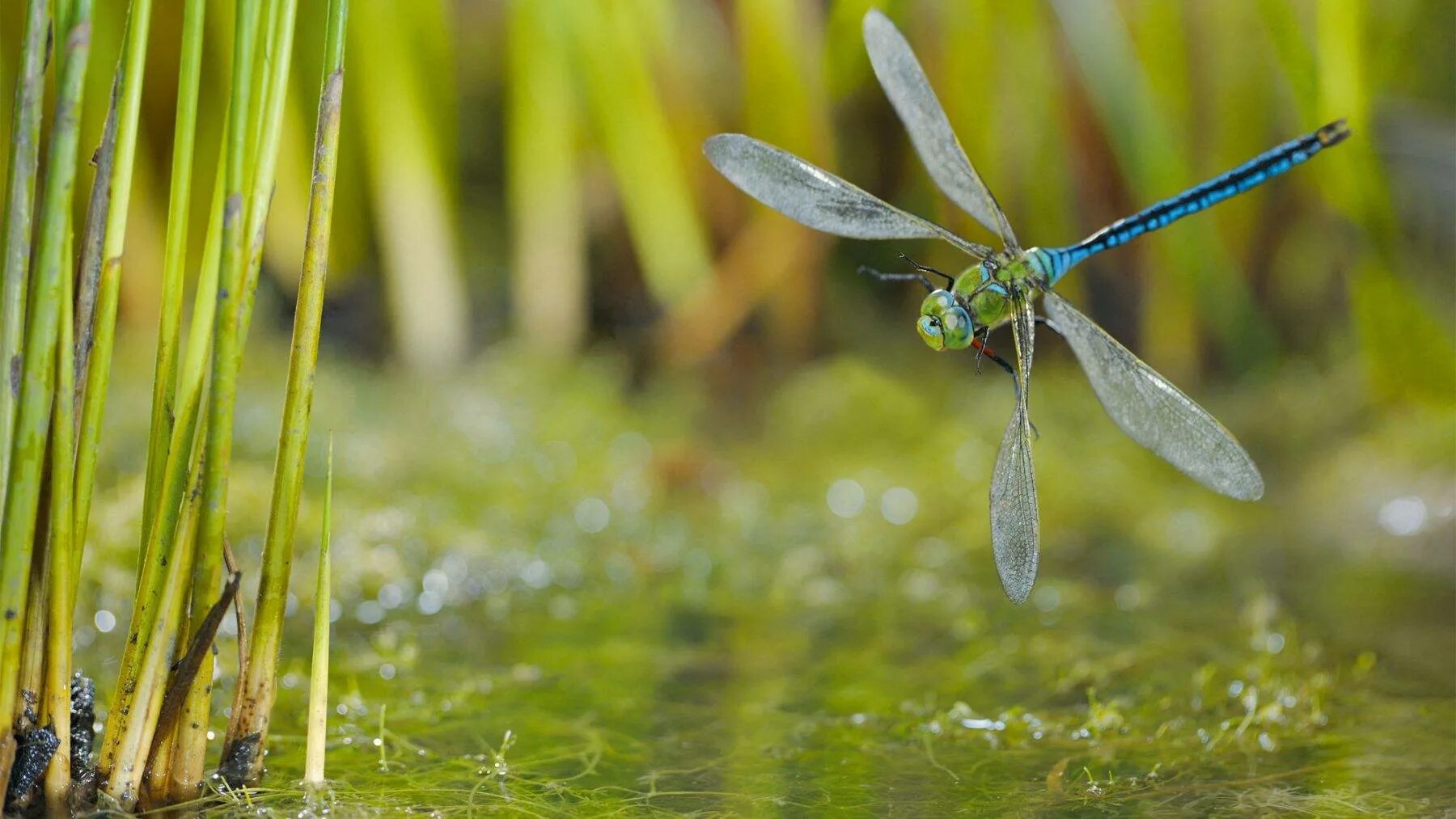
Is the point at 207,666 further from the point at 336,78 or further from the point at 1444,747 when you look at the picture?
the point at 1444,747

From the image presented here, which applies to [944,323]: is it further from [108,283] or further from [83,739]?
[83,739]

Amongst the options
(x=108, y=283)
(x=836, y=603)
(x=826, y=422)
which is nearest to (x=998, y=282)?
(x=108, y=283)

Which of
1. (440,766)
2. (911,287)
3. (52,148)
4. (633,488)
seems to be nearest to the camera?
(52,148)

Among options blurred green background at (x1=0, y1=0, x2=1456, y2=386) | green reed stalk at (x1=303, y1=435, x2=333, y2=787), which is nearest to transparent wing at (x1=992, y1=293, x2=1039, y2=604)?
green reed stalk at (x1=303, y1=435, x2=333, y2=787)

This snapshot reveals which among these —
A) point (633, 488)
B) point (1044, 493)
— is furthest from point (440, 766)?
point (1044, 493)

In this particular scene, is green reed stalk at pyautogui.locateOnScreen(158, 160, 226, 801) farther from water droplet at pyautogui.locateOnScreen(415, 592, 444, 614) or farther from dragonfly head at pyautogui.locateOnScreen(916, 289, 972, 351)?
water droplet at pyautogui.locateOnScreen(415, 592, 444, 614)

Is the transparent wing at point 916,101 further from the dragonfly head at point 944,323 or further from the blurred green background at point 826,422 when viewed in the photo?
the blurred green background at point 826,422

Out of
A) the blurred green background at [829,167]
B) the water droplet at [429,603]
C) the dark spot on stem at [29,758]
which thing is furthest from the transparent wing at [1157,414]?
the blurred green background at [829,167]
